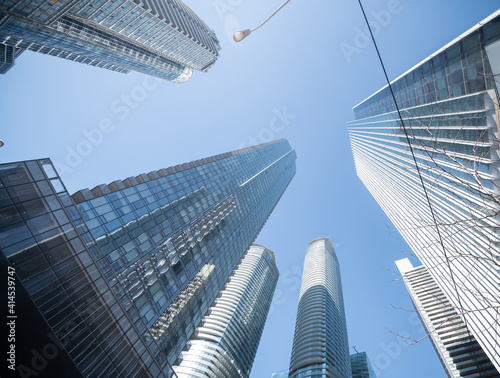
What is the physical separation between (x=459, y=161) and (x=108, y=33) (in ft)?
251

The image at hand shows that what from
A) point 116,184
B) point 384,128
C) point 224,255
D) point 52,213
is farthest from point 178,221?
point 384,128

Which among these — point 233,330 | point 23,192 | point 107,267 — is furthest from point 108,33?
point 233,330

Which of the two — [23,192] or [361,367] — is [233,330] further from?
[361,367]

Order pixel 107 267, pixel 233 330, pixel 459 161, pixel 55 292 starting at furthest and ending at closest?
pixel 233 330, pixel 107 267, pixel 459 161, pixel 55 292

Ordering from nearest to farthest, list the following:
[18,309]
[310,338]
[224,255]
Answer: [18,309], [224,255], [310,338]

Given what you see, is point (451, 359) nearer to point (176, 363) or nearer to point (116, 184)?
point (176, 363)

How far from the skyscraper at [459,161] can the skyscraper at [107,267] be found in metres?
19.3

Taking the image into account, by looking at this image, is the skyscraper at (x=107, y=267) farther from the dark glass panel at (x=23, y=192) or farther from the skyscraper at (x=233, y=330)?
the skyscraper at (x=233, y=330)

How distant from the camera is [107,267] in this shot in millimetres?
20875

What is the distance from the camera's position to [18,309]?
13.5 meters

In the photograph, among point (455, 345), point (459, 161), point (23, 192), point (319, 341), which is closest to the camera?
point (459, 161)

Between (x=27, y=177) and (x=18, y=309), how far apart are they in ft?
30.3

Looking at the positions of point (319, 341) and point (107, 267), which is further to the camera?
point (319, 341)

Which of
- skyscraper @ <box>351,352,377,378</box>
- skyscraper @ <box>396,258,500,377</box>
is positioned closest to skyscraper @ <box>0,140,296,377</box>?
skyscraper @ <box>396,258,500,377</box>
